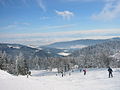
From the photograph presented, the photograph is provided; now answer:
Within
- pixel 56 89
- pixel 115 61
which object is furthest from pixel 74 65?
pixel 56 89

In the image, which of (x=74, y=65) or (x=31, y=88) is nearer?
(x=31, y=88)

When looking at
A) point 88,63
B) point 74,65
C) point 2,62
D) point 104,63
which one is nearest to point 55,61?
point 74,65

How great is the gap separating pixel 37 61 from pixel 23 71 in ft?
315

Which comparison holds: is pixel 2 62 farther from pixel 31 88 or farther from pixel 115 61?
pixel 115 61

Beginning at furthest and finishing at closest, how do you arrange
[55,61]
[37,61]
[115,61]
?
[37,61] < [55,61] < [115,61]

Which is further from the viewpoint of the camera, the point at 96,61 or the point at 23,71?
the point at 96,61

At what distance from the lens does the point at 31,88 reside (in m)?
15.9

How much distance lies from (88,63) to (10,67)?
63.9 metres

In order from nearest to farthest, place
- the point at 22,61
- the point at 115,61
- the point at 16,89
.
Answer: the point at 16,89 → the point at 22,61 → the point at 115,61

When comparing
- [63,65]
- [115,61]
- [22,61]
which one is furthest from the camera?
[63,65]

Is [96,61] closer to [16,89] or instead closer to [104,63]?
[104,63]

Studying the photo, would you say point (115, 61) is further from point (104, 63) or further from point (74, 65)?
point (74, 65)

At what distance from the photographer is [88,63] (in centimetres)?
12350

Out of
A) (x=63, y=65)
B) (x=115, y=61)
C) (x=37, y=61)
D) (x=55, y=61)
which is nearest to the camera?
(x=115, y=61)
